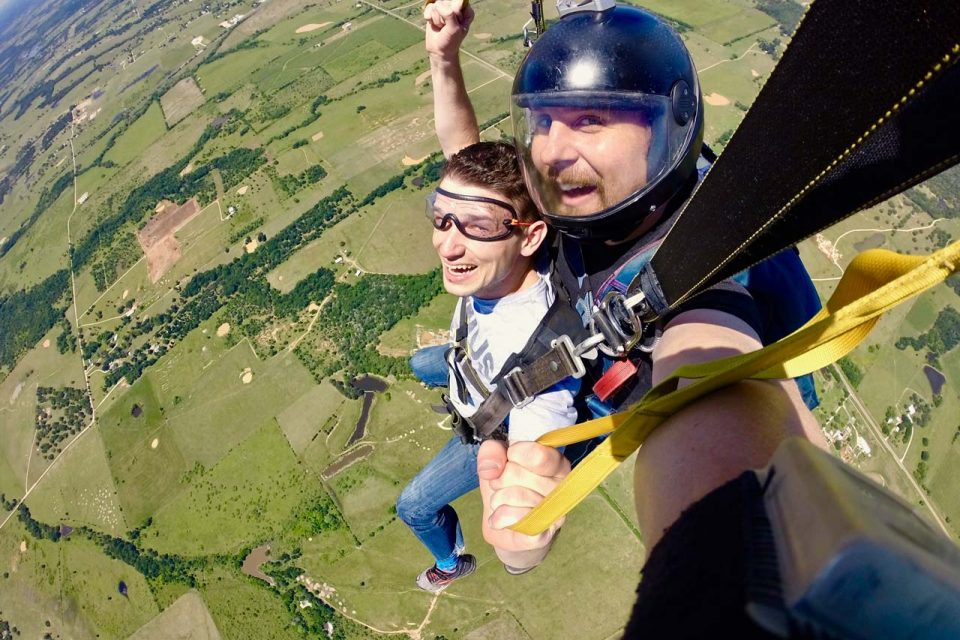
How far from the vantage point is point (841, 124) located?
1065mm

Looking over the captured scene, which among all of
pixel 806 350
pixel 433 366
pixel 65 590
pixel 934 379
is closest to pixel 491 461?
pixel 806 350

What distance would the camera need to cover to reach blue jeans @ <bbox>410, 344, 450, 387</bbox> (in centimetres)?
511

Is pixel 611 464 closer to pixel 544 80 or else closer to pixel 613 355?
pixel 613 355

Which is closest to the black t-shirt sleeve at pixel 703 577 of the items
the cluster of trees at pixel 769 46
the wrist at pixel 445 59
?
the wrist at pixel 445 59

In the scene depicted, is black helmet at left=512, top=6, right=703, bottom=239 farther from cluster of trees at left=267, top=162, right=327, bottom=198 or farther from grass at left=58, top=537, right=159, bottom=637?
cluster of trees at left=267, top=162, right=327, bottom=198

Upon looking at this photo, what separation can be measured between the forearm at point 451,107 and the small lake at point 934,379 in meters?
39.4

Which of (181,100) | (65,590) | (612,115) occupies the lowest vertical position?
(65,590)

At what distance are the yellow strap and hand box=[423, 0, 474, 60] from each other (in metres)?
2.82

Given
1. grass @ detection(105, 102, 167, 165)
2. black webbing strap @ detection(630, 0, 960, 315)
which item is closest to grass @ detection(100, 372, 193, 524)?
black webbing strap @ detection(630, 0, 960, 315)

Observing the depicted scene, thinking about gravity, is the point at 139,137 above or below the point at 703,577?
below

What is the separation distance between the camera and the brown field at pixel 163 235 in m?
45.3

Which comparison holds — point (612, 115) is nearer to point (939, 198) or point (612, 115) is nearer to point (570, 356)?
point (570, 356)

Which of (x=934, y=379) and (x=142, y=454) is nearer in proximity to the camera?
(x=934, y=379)

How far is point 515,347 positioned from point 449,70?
7.05 ft
